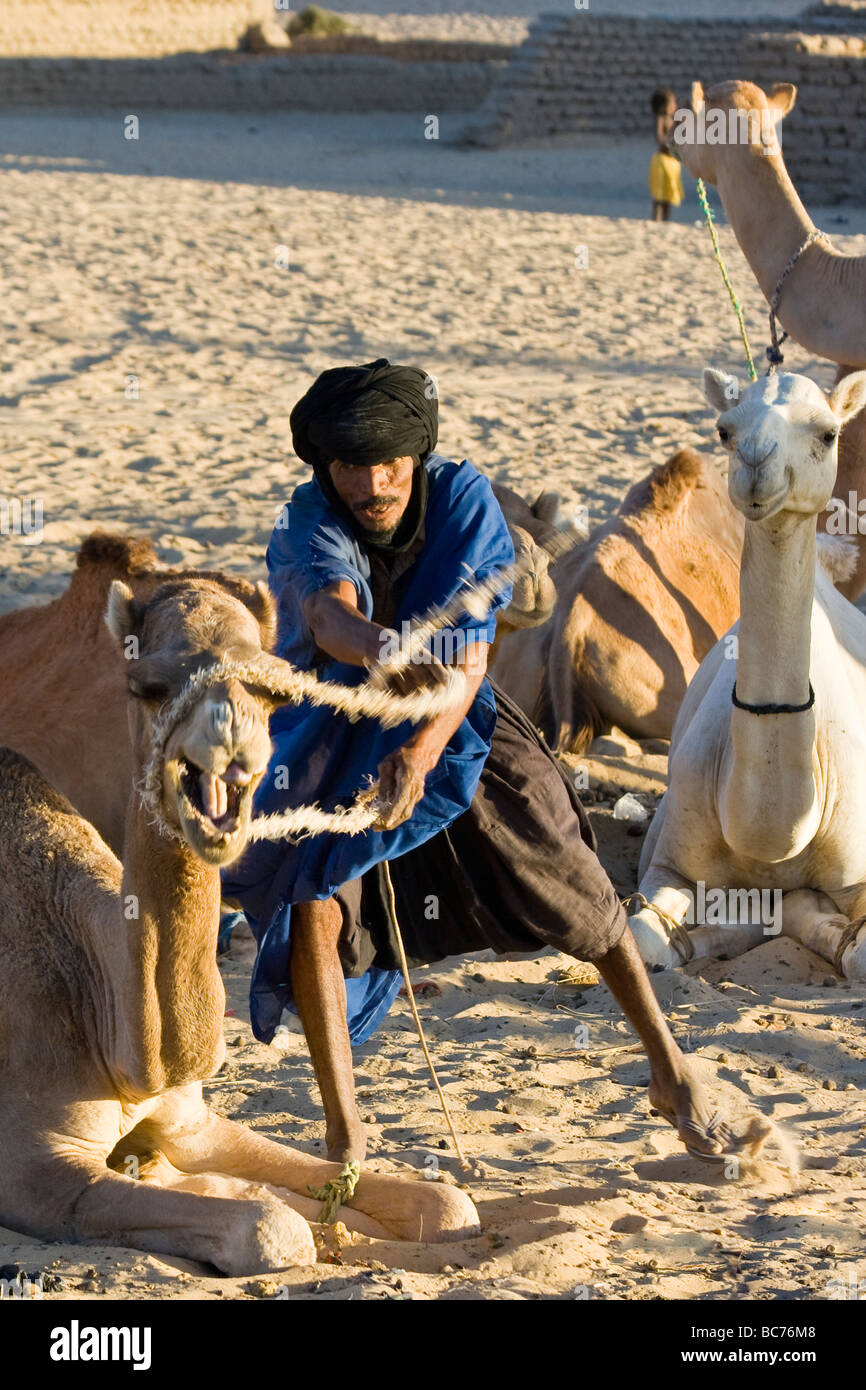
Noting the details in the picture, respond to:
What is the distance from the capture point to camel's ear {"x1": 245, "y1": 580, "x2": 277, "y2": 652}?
292cm

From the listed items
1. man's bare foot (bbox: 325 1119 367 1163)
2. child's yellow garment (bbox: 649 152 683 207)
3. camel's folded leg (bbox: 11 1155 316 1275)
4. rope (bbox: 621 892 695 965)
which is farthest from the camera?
child's yellow garment (bbox: 649 152 683 207)

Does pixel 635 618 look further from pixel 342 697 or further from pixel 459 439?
pixel 342 697

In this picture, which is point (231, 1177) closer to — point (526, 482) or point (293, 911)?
point (293, 911)

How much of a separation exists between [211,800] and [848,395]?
266 cm

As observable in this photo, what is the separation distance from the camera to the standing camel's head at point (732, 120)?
6.66 metres

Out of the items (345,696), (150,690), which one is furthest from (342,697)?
(150,690)

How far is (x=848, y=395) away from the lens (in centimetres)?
469

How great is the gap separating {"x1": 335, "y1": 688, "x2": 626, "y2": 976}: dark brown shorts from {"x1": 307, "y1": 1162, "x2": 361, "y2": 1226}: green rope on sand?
476 millimetres

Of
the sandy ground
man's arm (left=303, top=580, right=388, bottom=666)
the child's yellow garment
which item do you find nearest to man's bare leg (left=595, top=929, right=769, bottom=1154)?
the sandy ground

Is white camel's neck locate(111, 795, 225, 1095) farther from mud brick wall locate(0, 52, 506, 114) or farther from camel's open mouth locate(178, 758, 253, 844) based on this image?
mud brick wall locate(0, 52, 506, 114)

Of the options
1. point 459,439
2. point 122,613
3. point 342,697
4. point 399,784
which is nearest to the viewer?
point 122,613

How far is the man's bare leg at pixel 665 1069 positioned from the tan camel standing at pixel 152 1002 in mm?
586

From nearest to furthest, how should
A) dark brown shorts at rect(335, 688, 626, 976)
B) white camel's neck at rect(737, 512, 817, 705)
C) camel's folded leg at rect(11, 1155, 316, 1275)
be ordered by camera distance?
camel's folded leg at rect(11, 1155, 316, 1275)
dark brown shorts at rect(335, 688, 626, 976)
white camel's neck at rect(737, 512, 817, 705)

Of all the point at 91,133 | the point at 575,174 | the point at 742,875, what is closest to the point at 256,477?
the point at 742,875
